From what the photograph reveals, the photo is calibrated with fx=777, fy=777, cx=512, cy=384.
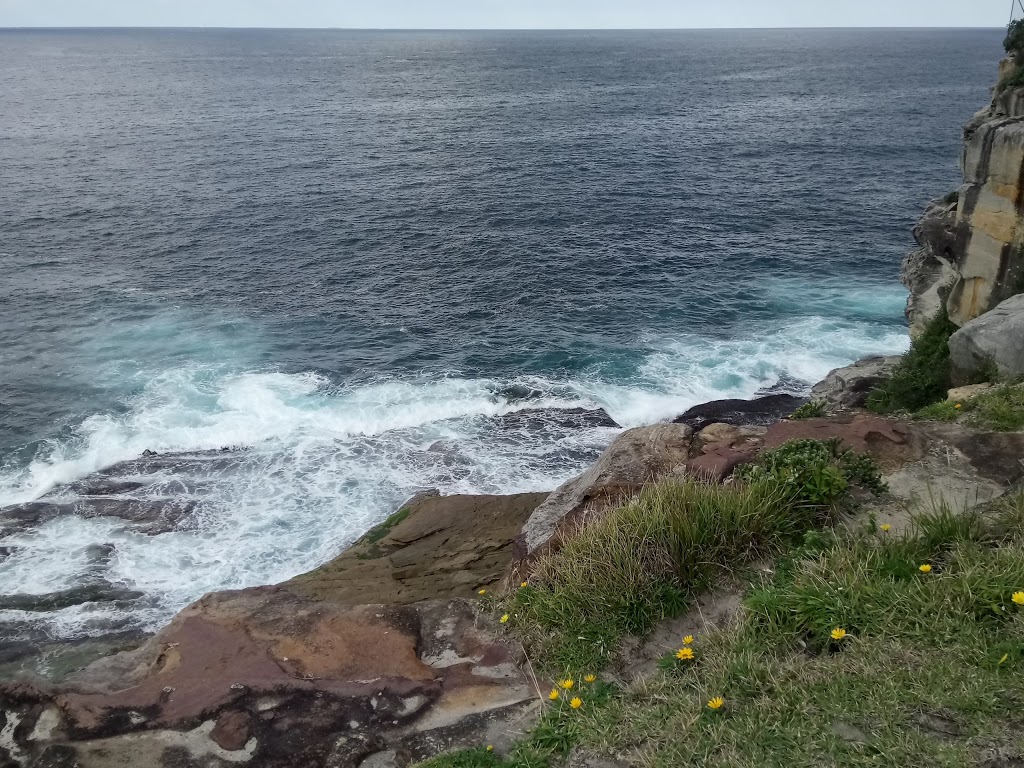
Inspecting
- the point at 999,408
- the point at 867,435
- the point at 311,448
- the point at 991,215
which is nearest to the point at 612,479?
the point at 867,435

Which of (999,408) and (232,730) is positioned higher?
(999,408)

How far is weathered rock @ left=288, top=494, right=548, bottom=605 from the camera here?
16453 millimetres

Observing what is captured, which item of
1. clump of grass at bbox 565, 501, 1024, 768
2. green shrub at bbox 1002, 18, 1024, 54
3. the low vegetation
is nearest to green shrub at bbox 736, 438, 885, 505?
the low vegetation

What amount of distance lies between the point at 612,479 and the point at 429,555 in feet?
22.2

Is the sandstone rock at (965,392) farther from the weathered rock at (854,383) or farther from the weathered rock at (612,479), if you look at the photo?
the weathered rock at (854,383)

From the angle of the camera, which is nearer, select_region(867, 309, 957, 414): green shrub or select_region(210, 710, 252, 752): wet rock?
select_region(210, 710, 252, 752): wet rock

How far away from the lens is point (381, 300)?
44250mm

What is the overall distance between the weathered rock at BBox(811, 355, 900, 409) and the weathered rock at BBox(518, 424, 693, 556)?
12263 millimetres

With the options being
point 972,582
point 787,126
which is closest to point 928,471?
point 972,582

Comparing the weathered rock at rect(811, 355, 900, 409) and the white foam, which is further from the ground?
the weathered rock at rect(811, 355, 900, 409)

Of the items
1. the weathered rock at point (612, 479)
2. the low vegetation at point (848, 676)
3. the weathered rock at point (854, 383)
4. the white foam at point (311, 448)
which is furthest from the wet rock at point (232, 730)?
the weathered rock at point (854, 383)

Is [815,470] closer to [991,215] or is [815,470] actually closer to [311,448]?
[991,215]

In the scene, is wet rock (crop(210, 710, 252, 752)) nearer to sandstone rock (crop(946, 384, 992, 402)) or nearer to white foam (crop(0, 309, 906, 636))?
white foam (crop(0, 309, 906, 636))

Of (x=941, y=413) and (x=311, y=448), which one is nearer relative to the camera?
(x=941, y=413)
